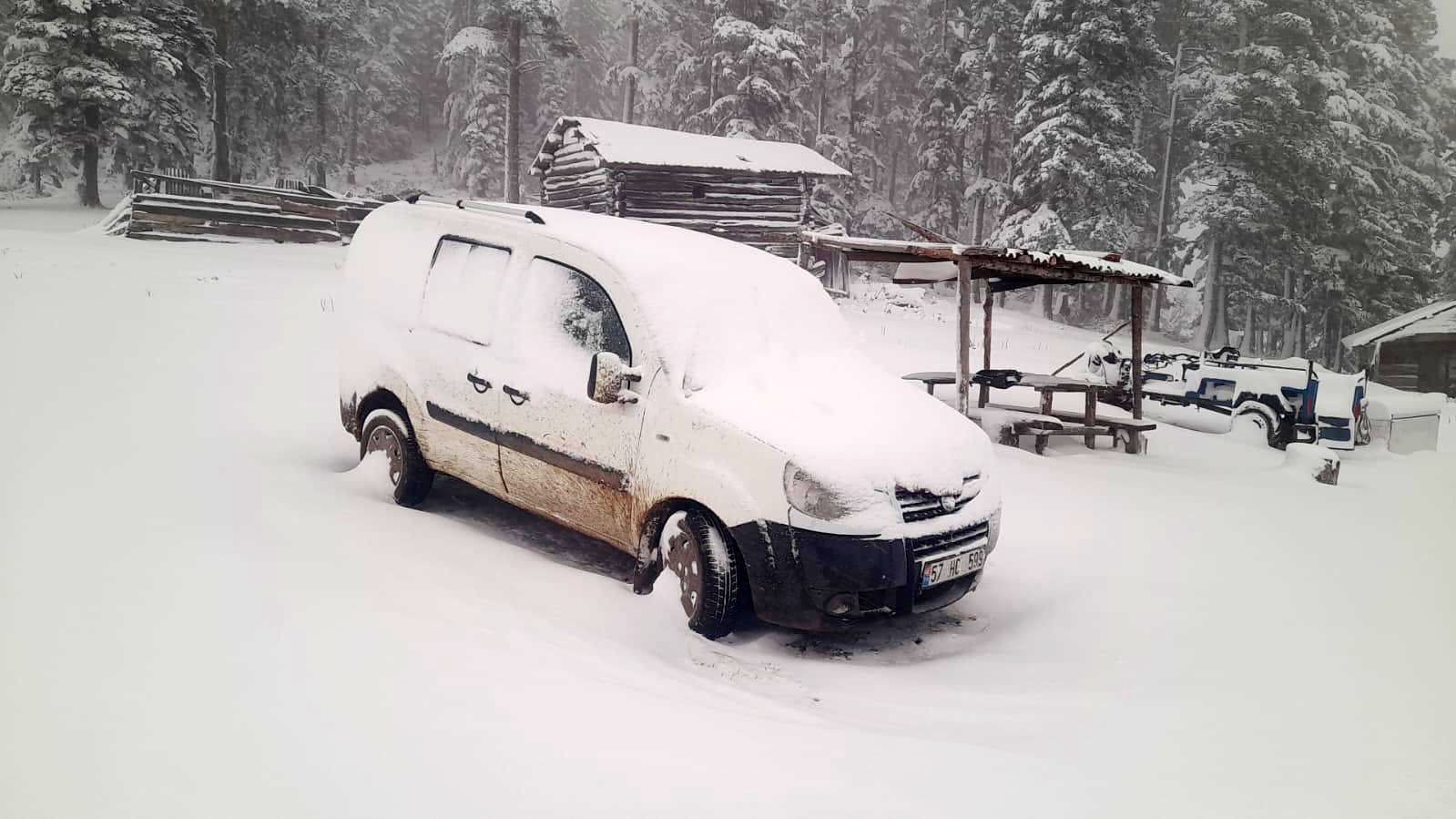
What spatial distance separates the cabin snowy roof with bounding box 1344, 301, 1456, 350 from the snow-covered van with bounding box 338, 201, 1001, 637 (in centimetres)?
958

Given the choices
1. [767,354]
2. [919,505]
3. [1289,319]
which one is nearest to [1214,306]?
[1289,319]

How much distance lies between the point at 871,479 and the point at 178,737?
9.20ft

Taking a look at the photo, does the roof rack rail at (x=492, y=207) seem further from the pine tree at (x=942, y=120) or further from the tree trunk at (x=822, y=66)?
the tree trunk at (x=822, y=66)

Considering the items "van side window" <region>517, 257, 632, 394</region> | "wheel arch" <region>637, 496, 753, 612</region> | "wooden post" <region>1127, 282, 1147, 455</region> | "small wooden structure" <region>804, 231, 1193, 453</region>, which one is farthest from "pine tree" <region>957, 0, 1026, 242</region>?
"wheel arch" <region>637, 496, 753, 612</region>

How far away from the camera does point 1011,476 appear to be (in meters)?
7.44

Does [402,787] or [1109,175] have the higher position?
[1109,175]

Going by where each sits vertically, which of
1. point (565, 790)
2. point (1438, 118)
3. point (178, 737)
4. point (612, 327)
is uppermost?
point (1438, 118)

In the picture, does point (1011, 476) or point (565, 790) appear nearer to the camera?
point (565, 790)

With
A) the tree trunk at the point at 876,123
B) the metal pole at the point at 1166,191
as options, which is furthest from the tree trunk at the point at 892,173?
the metal pole at the point at 1166,191

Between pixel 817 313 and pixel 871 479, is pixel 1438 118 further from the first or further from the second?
pixel 871 479

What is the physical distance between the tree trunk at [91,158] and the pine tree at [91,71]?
0.01m

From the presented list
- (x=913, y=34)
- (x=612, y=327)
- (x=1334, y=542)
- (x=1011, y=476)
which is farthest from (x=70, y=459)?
(x=913, y=34)

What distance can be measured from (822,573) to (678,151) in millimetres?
21406

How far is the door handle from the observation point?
185 inches
